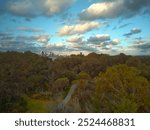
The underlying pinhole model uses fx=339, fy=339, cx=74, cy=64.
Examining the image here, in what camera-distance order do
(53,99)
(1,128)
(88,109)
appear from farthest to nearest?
(53,99) < (88,109) < (1,128)

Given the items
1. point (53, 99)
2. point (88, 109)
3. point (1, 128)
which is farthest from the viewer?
point (53, 99)

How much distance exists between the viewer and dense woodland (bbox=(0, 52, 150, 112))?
434 cm

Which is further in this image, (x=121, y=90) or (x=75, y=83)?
(x=75, y=83)

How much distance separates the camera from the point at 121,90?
445 cm

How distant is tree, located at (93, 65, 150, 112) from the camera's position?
14.3 ft

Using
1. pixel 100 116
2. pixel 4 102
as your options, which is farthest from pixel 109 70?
pixel 4 102

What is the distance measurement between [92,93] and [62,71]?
558mm

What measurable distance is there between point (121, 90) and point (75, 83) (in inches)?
25.3

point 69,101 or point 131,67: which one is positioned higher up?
point 131,67

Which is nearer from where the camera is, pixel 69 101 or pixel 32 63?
pixel 69 101

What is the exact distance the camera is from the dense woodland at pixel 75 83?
434 cm

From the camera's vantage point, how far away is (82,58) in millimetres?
4750

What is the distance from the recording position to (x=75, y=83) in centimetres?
466

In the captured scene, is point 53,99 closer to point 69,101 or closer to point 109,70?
point 69,101
